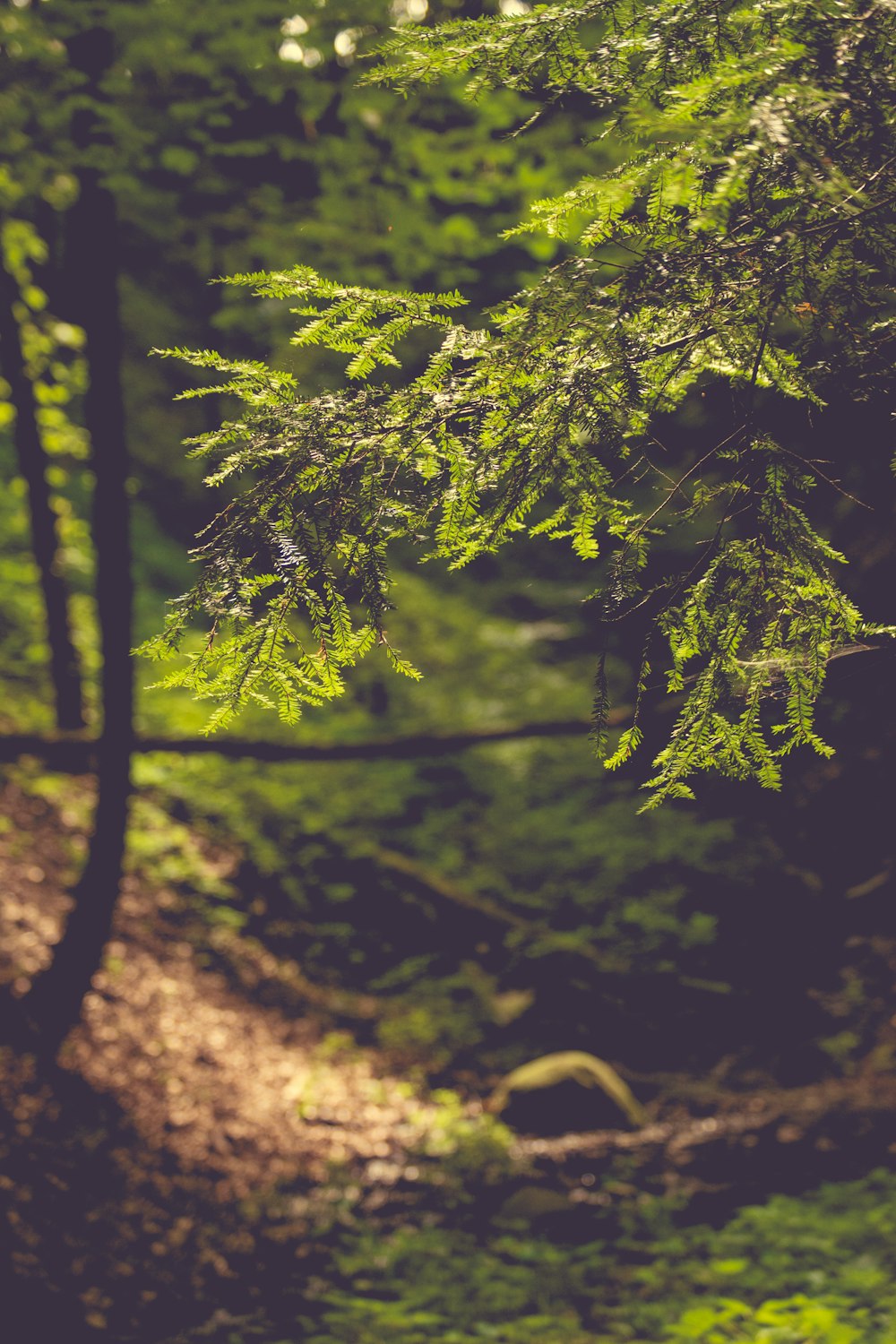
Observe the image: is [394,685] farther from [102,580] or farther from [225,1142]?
[225,1142]

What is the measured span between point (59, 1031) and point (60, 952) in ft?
1.69

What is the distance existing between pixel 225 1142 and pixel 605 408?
18.7 feet

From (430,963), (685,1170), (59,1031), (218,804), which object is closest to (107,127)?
(59,1031)

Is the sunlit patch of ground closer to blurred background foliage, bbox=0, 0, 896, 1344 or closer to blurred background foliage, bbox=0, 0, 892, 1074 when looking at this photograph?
blurred background foliage, bbox=0, 0, 896, 1344

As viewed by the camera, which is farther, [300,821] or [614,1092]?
[300,821]

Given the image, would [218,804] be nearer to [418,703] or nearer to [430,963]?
[430,963]

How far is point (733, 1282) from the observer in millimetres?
4512

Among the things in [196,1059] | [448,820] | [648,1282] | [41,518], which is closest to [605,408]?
[648,1282]

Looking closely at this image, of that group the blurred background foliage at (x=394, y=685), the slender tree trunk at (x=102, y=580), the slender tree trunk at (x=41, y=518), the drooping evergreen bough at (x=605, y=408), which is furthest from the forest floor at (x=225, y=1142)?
the drooping evergreen bough at (x=605, y=408)

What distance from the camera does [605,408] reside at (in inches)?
83.0

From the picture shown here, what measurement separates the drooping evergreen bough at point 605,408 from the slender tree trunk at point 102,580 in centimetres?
417

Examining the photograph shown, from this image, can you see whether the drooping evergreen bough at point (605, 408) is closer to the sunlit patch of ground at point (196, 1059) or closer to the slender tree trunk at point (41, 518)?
the sunlit patch of ground at point (196, 1059)

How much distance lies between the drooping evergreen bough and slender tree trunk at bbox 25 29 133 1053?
4.17 metres

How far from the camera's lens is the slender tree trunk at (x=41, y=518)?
24.8 ft
